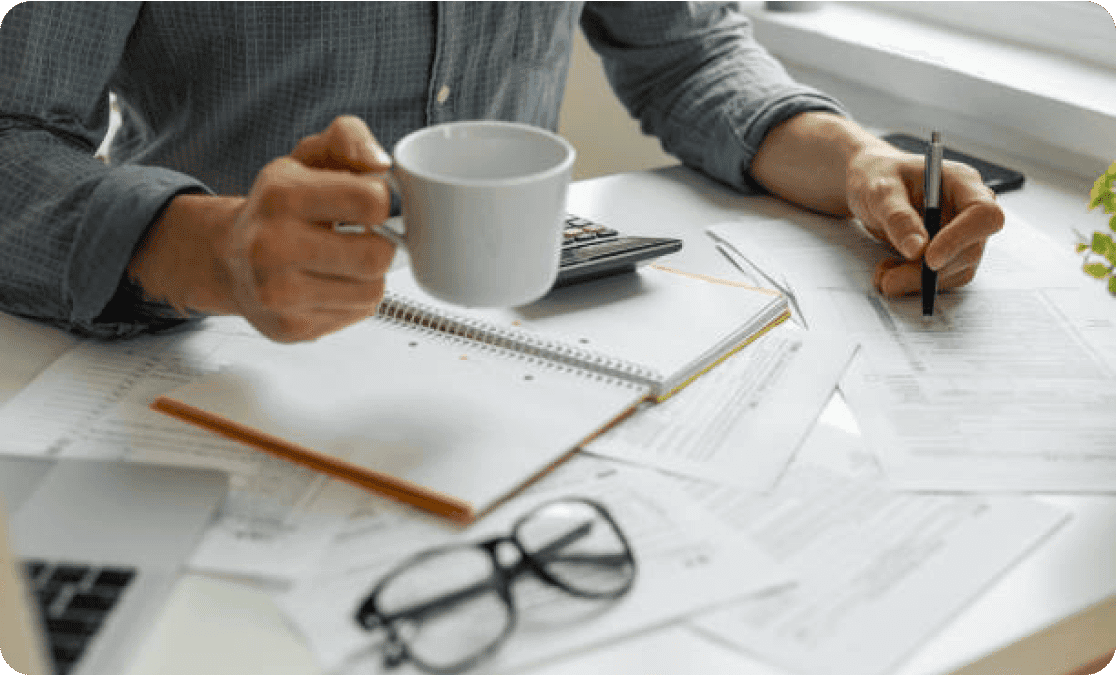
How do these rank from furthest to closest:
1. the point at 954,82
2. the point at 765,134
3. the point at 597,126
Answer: the point at 597,126 → the point at 954,82 → the point at 765,134

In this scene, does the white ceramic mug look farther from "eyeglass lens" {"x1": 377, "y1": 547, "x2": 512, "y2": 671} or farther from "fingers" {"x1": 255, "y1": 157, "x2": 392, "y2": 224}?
"eyeglass lens" {"x1": 377, "y1": 547, "x2": 512, "y2": 671}

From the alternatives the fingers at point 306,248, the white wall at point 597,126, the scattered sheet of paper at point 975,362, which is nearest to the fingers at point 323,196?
the fingers at point 306,248

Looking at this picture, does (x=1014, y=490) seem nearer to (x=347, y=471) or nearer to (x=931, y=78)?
(x=347, y=471)

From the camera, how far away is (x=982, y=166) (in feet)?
4.01

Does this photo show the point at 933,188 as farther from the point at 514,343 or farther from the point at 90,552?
the point at 90,552

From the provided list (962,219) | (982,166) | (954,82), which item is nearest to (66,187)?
(962,219)

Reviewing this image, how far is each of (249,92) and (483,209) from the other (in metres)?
0.50

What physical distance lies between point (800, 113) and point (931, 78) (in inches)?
13.8

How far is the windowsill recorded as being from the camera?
127 cm

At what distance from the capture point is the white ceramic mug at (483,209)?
0.63 metres

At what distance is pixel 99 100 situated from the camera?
0.91 m

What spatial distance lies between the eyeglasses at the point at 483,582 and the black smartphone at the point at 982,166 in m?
0.77

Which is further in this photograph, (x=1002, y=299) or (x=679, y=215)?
(x=679, y=215)

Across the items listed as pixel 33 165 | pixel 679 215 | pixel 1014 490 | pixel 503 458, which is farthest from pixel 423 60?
pixel 1014 490
